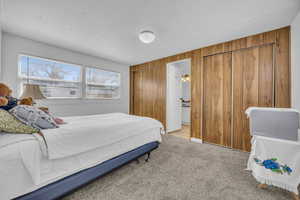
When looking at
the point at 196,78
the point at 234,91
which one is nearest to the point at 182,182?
the point at 234,91

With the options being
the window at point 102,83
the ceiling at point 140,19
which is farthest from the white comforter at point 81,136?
the window at point 102,83

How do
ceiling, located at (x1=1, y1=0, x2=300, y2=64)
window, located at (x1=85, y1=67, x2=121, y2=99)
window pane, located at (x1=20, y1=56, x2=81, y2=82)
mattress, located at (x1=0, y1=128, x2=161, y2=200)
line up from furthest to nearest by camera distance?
1. window, located at (x1=85, y1=67, x2=121, y2=99)
2. window pane, located at (x1=20, y1=56, x2=81, y2=82)
3. ceiling, located at (x1=1, y1=0, x2=300, y2=64)
4. mattress, located at (x1=0, y1=128, x2=161, y2=200)

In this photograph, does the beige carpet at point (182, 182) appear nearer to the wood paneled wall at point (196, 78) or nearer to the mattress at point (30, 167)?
the mattress at point (30, 167)

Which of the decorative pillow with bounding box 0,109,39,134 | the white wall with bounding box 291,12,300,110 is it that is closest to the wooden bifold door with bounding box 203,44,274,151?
the white wall with bounding box 291,12,300,110

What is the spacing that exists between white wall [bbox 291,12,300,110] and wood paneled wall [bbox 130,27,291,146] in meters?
0.18

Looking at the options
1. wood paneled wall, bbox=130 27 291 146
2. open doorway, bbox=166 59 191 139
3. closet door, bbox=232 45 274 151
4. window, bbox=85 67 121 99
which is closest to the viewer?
wood paneled wall, bbox=130 27 291 146

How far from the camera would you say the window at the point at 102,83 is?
3943 mm

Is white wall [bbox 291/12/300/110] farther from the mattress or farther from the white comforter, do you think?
the mattress

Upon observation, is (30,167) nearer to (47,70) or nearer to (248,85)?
(47,70)

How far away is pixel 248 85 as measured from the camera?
2.67 m

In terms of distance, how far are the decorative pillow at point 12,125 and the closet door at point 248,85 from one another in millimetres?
3600

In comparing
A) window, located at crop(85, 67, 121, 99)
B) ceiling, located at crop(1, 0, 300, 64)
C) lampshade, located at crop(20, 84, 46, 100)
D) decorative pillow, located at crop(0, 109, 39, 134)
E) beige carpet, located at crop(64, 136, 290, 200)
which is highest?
ceiling, located at crop(1, 0, 300, 64)

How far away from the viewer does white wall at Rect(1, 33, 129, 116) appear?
2587 mm

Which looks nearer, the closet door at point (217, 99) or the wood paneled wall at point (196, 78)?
the wood paneled wall at point (196, 78)
